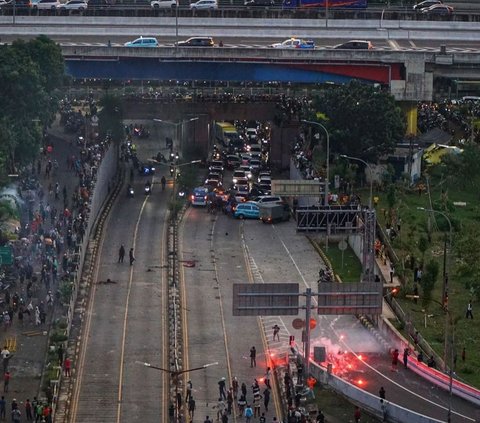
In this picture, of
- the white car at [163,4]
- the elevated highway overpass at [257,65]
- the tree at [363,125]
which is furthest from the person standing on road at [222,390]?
the white car at [163,4]

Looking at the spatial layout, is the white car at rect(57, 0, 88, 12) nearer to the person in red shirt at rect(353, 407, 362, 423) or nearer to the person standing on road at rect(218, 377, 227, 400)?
the person standing on road at rect(218, 377, 227, 400)

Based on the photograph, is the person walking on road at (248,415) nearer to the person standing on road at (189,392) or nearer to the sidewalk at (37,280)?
the person standing on road at (189,392)

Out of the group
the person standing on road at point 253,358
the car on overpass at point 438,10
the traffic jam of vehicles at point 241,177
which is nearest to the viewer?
the person standing on road at point 253,358

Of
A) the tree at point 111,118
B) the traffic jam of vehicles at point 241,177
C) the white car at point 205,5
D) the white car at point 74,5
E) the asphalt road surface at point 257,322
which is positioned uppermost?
the white car at point 74,5

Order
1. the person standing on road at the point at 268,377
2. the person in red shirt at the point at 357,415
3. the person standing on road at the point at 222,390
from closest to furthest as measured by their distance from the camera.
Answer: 1. the person in red shirt at the point at 357,415
2. the person standing on road at the point at 222,390
3. the person standing on road at the point at 268,377

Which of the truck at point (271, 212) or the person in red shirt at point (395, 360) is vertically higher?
the truck at point (271, 212)

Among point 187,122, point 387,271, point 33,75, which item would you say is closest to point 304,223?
point 387,271

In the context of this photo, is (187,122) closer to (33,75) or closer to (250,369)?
(33,75)

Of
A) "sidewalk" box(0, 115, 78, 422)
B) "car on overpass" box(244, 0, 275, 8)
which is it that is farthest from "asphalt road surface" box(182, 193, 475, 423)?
"car on overpass" box(244, 0, 275, 8)
